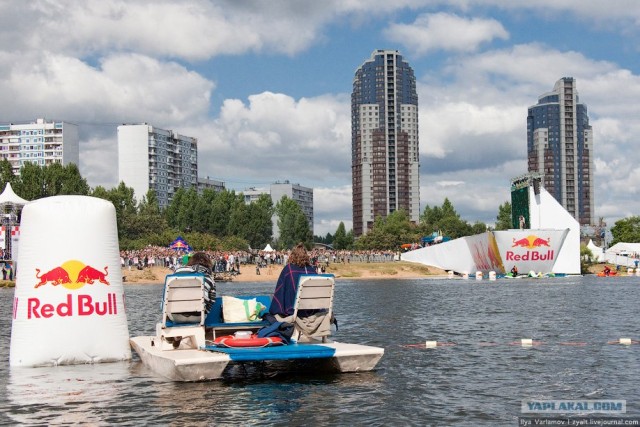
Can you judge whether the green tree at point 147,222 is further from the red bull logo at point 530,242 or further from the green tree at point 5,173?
the red bull logo at point 530,242

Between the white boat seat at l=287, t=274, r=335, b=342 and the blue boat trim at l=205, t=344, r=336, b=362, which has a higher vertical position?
the white boat seat at l=287, t=274, r=335, b=342

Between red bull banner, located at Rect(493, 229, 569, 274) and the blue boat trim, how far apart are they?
8537cm

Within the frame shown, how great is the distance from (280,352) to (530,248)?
291ft

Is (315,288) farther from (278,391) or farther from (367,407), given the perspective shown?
(367,407)

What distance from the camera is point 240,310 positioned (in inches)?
764

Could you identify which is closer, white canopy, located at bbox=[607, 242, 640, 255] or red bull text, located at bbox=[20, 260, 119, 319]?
red bull text, located at bbox=[20, 260, 119, 319]

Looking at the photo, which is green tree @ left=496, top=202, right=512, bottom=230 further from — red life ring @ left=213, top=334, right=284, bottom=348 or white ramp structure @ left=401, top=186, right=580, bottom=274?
red life ring @ left=213, top=334, right=284, bottom=348

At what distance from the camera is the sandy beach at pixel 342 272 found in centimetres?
8644

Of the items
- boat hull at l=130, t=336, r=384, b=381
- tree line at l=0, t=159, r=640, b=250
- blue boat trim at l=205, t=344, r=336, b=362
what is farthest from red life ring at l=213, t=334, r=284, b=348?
tree line at l=0, t=159, r=640, b=250

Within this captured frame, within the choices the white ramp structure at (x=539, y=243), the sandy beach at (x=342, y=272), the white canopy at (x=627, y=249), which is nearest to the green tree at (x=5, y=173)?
the sandy beach at (x=342, y=272)

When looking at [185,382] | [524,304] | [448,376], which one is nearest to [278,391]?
[185,382]

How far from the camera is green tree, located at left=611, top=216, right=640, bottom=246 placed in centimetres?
18075

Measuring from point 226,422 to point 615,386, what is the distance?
25.4 ft

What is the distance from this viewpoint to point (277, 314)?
716 inches
